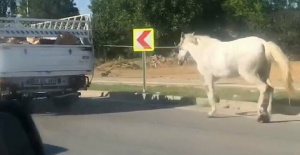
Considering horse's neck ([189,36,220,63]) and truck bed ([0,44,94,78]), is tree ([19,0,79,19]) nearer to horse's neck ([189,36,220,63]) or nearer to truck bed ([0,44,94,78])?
truck bed ([0,44,94,78])

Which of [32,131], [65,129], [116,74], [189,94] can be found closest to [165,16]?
[116,74]

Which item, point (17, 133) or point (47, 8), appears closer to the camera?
point (17, 133)

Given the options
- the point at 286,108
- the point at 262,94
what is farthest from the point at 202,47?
the point at 286,108

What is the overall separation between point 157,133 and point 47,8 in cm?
6567

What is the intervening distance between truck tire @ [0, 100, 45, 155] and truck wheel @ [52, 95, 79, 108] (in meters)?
13.5

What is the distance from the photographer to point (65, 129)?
13.6 meters

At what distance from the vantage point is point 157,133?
41.6 feet

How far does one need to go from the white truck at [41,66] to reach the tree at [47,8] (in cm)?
5420

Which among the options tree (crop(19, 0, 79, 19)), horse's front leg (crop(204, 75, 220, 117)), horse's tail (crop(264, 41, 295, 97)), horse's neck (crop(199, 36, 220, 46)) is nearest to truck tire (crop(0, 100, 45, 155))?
horse's tail (crop(264, 41, 295, 97))

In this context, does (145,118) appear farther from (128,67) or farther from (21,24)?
(128,67)

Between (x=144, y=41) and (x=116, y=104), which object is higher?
(x=144, y=41)

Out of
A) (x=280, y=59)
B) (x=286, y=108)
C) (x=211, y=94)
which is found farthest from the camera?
(x=286, y=108)

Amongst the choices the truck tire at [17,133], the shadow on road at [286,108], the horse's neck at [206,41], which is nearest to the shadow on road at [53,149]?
the horse's neck at [206,41]

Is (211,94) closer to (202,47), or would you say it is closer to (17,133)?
(202,47)
